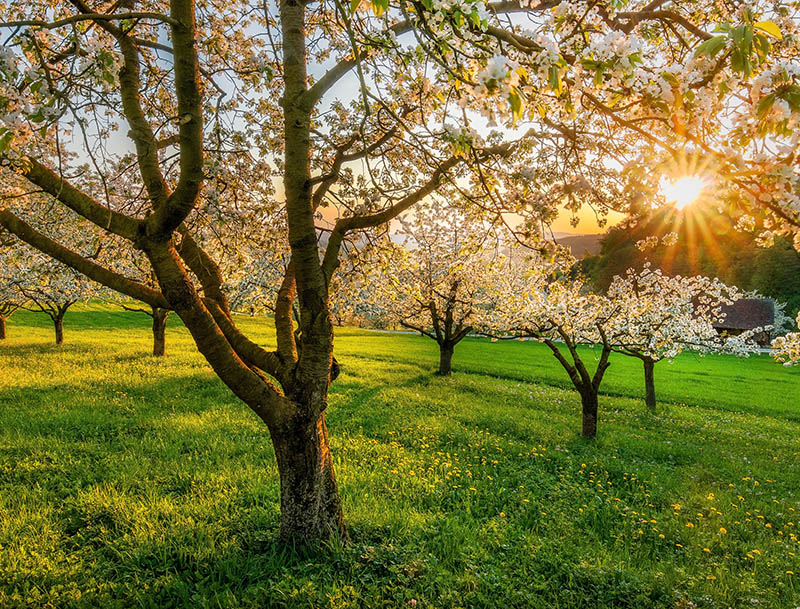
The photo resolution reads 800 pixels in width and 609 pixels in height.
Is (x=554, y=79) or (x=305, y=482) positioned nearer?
(x=554, y=79)

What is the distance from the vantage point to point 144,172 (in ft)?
12.5

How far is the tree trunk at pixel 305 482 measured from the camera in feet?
14.5

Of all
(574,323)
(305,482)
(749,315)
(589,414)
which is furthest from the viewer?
(749,315)

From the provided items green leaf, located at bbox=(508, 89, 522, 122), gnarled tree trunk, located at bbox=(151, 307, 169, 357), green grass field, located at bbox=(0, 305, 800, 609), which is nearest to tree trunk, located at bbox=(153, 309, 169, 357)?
gnarled tree trunk, located at bbox=(151, 307, 169, 357)

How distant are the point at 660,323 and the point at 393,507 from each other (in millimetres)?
10673

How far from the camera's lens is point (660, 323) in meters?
12.4

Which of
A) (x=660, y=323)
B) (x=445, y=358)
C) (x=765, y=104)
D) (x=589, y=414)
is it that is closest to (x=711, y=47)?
(x=765, y=104)

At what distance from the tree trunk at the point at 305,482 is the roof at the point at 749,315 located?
71178 mm

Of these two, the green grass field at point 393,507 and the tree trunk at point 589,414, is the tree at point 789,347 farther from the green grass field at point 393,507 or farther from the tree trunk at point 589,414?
the tree trunk at point 589,414

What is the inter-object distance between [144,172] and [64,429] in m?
8.09

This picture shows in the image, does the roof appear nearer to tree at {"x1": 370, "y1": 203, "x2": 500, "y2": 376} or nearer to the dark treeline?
the dark treeline

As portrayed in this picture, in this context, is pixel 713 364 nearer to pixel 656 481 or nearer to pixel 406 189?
pixel 656 481

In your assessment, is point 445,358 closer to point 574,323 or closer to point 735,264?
point 574,323

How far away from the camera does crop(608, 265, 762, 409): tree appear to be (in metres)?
12.1
